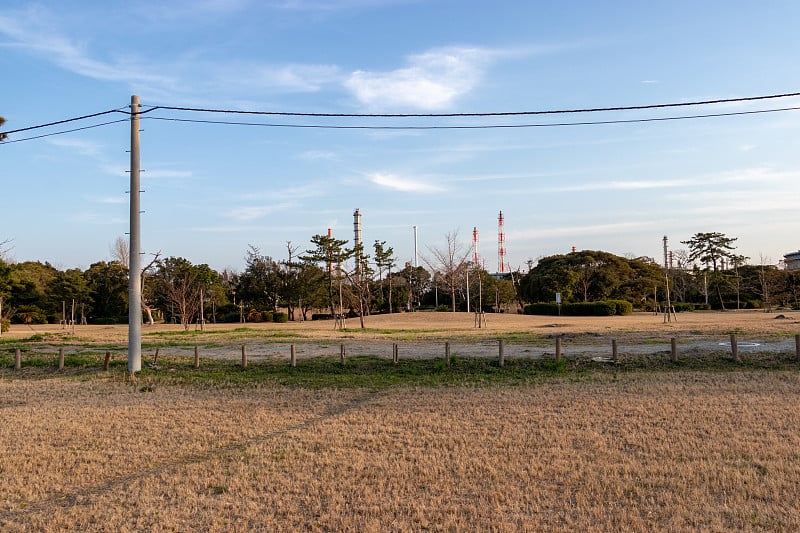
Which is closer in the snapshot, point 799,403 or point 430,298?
point 799,403

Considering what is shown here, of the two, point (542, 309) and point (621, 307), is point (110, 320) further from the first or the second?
point (621, 307)

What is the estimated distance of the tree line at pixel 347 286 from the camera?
47656 millimetres

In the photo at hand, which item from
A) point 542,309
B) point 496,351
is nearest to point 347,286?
point 542,309

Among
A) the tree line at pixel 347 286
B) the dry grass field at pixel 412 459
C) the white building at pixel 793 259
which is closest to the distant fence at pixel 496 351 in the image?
the dry grass field at pixel 412 459

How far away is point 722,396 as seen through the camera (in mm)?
11172

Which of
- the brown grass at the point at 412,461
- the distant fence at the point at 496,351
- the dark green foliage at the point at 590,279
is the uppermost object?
the dark green foliage at the point at 590,279

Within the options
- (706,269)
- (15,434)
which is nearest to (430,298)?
(706,269)

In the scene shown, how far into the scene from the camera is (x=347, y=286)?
51781mm

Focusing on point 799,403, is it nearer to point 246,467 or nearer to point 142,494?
point 246,467

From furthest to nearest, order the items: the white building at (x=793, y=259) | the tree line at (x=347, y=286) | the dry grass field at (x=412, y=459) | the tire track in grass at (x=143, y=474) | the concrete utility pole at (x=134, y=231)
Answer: the white building at (x=793, y=259) < the tree line at (x=347, y=286) < the concrete utility pole at (x=134, y=231) < the tire track in grass at (x=143, y=474) < the dry grass field at (x=412, y=459)

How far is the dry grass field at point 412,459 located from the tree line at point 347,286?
104 feet

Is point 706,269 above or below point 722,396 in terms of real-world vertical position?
above

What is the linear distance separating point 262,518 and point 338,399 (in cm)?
643

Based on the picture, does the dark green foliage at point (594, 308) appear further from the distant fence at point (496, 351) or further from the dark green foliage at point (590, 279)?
Result: the distant fence at point (496, 351)
